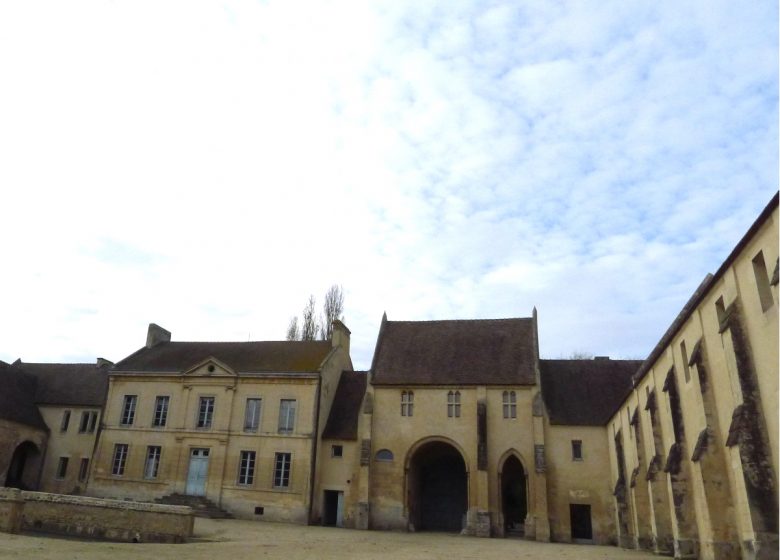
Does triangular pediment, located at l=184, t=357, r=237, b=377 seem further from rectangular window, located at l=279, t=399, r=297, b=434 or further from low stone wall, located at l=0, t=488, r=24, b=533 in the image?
low stone wall, located at l=0, t=488, r=24, b=533

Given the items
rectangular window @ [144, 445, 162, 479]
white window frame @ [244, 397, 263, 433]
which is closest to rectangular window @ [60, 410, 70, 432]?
rectangular window @ [144, 445, 162, 479]

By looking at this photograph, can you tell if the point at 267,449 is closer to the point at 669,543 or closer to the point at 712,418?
the point at 669,543

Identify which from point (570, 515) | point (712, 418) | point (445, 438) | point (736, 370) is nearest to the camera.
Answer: point (736, 370)

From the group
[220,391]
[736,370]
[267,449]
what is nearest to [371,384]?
[267,449]

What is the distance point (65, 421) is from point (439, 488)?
74.7 ft

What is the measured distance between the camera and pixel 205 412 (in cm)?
3111

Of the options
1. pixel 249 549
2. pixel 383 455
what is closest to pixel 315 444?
pixel 383 455

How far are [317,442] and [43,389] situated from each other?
19.4 metres

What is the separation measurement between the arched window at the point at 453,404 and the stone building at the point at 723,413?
10.9 meters

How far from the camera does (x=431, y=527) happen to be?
30.6m

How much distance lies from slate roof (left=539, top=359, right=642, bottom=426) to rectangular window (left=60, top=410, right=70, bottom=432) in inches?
1103

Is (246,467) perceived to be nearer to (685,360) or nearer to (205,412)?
(205,412)

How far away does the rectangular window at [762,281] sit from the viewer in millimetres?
11138

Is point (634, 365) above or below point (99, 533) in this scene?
above
